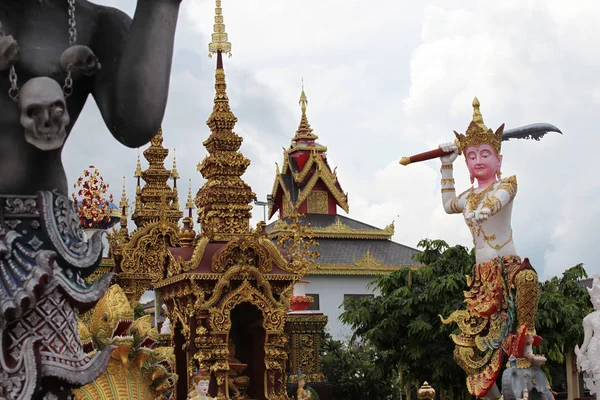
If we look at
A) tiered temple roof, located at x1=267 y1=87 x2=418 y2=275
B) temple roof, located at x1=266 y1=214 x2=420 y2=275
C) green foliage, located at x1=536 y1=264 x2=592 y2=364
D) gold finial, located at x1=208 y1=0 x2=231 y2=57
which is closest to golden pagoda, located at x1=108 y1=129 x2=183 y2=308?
gold finial, located at x1=208 y1=0 x2=231 y2=57

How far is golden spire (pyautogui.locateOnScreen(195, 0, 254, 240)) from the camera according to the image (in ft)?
45.2

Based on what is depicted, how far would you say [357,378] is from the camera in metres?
20.2

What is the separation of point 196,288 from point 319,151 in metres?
20.1

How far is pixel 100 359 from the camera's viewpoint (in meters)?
2.87

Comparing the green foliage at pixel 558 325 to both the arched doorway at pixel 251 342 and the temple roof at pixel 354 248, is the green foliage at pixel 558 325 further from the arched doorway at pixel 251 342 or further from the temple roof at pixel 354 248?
the temple roof at pixel 354 248

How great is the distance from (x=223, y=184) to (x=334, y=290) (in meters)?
19.7

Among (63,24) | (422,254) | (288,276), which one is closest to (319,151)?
(422,254)

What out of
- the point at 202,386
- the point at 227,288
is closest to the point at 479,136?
the point at 202,386

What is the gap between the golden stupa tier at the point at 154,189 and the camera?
1938cm

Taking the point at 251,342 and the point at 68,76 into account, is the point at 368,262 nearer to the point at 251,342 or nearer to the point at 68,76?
the point at 251,342

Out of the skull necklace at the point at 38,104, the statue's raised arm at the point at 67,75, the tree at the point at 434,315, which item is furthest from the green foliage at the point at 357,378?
the skull necklace at the point at 38,104

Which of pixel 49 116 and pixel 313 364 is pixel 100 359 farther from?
pixel 313 364

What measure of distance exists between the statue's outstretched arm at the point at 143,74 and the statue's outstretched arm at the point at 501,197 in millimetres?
7486

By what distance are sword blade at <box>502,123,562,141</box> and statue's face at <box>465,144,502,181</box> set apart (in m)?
0.38
